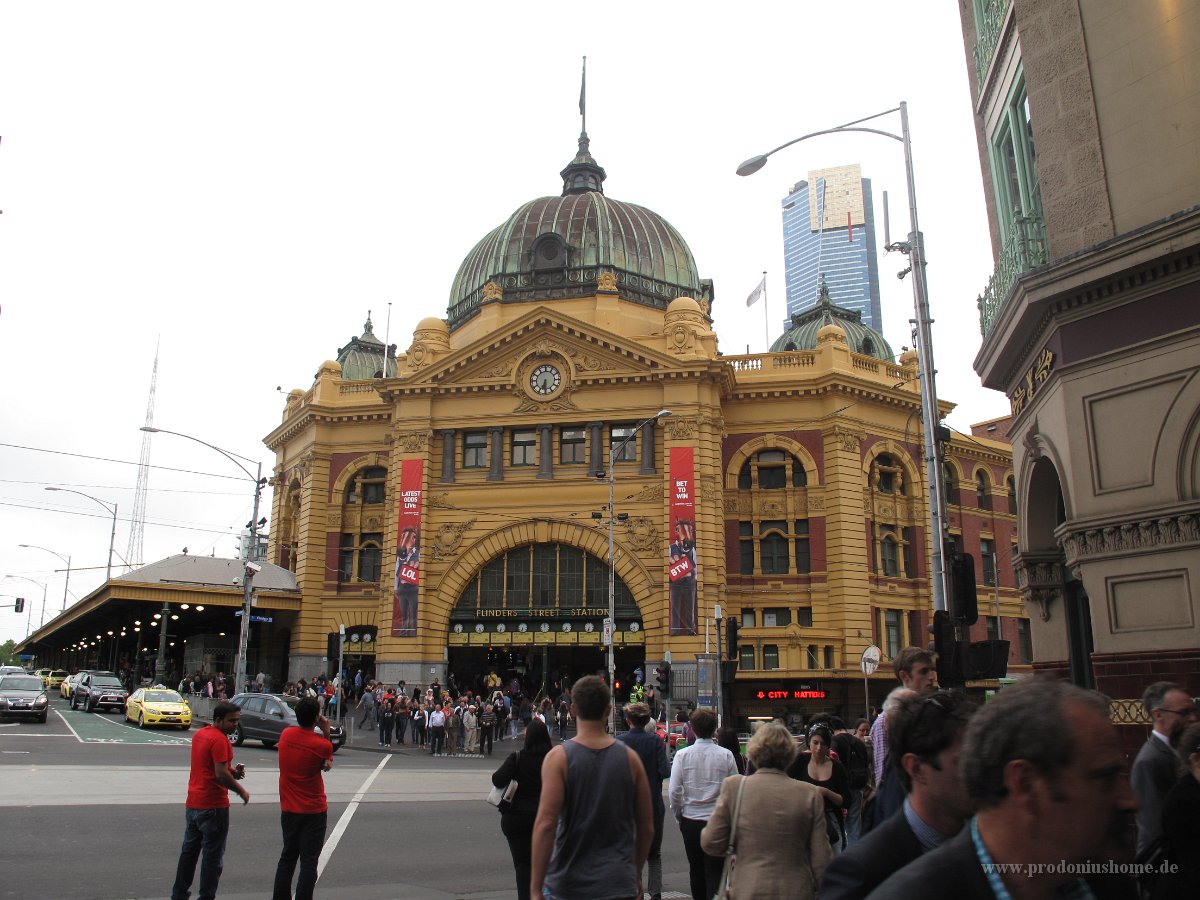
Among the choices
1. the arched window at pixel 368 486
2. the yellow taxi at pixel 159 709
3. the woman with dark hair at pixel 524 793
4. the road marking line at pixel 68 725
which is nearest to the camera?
the woman with dark hair at pixel 524 793

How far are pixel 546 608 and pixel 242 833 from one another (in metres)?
30.7

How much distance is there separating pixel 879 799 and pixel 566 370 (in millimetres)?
40859

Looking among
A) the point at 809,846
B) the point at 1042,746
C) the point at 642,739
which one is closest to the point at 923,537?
the point at 642,739

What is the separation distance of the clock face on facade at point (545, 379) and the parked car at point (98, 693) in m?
21.8

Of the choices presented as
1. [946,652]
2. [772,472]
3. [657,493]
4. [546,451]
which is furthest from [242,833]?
[772,472]

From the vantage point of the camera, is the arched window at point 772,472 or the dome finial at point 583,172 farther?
the dome finial at point 583,172

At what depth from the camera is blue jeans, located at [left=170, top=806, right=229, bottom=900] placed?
860cm

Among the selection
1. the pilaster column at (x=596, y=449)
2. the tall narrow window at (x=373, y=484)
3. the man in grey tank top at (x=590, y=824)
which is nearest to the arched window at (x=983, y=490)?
the pilaster column at (x=596, y=449)

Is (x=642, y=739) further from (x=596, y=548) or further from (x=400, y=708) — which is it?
(x=596, y=548)

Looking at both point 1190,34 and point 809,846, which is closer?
point 809,846

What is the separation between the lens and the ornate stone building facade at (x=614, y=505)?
4344 centimetres

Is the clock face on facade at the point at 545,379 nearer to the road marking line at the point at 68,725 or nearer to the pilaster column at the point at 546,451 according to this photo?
the pilaster column at the point at 546,451

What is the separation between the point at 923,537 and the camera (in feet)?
157

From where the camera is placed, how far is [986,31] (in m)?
18.0
